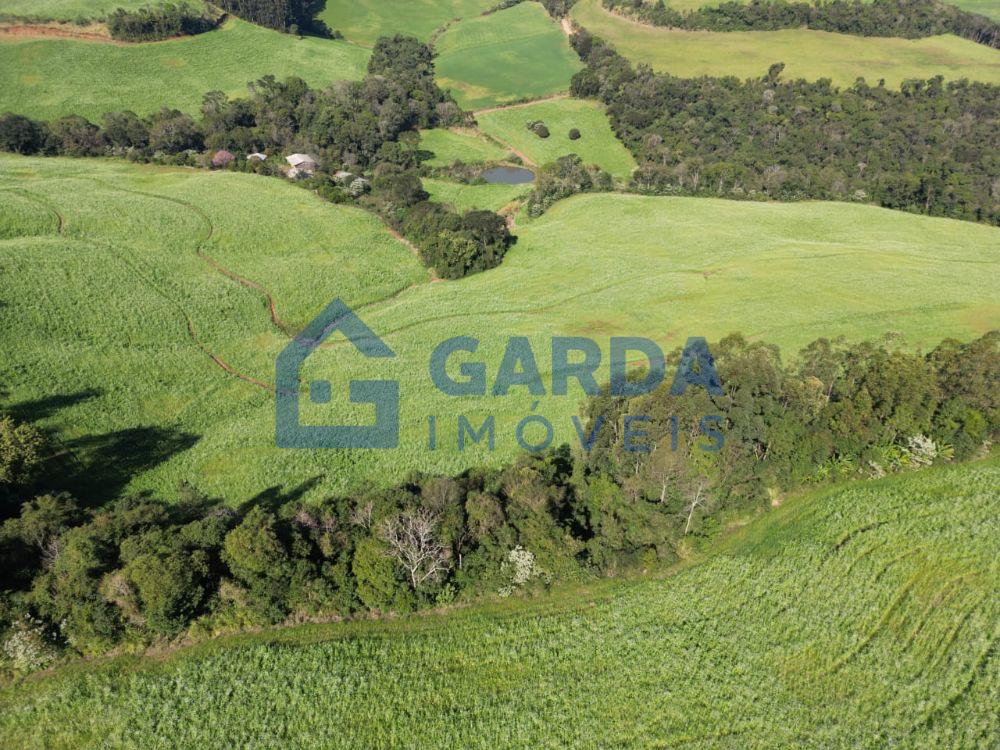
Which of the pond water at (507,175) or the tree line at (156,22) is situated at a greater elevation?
the tree line at (156,22)

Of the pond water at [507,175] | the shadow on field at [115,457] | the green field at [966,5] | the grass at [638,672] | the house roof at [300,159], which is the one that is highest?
the green field at [966,5]

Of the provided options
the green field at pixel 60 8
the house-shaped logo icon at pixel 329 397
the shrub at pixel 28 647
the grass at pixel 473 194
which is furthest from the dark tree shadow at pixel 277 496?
→ the green field at pixel 60 8

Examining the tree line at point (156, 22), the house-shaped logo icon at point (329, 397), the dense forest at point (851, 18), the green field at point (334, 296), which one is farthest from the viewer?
the dense forest at point (851, 18)

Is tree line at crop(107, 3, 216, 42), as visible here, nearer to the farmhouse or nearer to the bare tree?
the farmhouse

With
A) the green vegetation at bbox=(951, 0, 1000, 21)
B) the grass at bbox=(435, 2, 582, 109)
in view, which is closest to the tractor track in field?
the grass at bbox=(435, 2, 582, 109)

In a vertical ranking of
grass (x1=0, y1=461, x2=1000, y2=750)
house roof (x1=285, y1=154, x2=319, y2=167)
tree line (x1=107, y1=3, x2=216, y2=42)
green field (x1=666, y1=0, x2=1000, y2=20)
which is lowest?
grass (x1=0, y1=461, x2=1000, y2=750)

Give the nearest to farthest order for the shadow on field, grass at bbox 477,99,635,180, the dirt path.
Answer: the shadow on field → the dirt path → grass at bbox 477,99,635,180

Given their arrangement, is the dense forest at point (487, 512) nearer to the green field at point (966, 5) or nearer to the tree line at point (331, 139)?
the tree line at point (331, 139)

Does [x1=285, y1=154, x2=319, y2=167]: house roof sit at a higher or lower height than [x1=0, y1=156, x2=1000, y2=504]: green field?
higher
